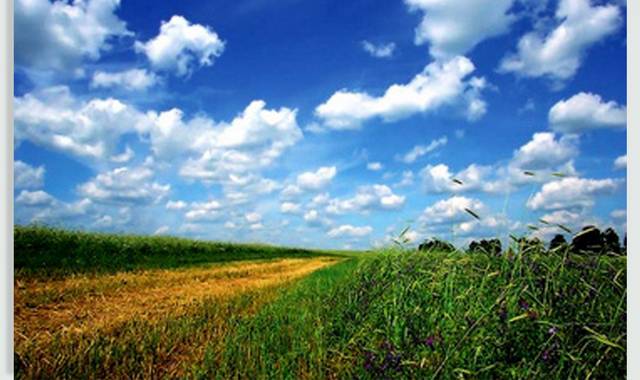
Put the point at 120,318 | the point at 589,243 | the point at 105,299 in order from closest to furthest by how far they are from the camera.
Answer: the point at 589,243 < the point at 120,318 < the point at 105,299

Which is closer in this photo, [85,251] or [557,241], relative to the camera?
[557,241]

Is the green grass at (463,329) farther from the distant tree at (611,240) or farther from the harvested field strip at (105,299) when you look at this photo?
the harvested field strip at (105,299)

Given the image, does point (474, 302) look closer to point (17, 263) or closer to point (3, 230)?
point (3, 230)

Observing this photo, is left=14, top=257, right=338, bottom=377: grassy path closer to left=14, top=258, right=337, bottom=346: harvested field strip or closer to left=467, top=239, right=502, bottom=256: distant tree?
left=14, top=258, right=337, bottom=346: harvested field strip

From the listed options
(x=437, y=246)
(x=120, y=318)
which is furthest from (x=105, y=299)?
(x=437, y=246)

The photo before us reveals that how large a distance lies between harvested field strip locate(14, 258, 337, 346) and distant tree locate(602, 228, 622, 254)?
133 inches

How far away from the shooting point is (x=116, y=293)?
6.47 m

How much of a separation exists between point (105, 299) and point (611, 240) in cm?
477

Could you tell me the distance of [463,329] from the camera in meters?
2.71

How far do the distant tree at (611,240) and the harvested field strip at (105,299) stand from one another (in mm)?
3383

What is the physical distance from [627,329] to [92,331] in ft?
11.3

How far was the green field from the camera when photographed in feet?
8.55

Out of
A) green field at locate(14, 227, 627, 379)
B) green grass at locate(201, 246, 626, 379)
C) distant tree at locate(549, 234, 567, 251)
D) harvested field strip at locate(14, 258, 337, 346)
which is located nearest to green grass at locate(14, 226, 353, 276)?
harvested field strip at locate(14, 258, 337, 346)

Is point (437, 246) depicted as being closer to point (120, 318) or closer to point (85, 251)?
point (120, 318)
